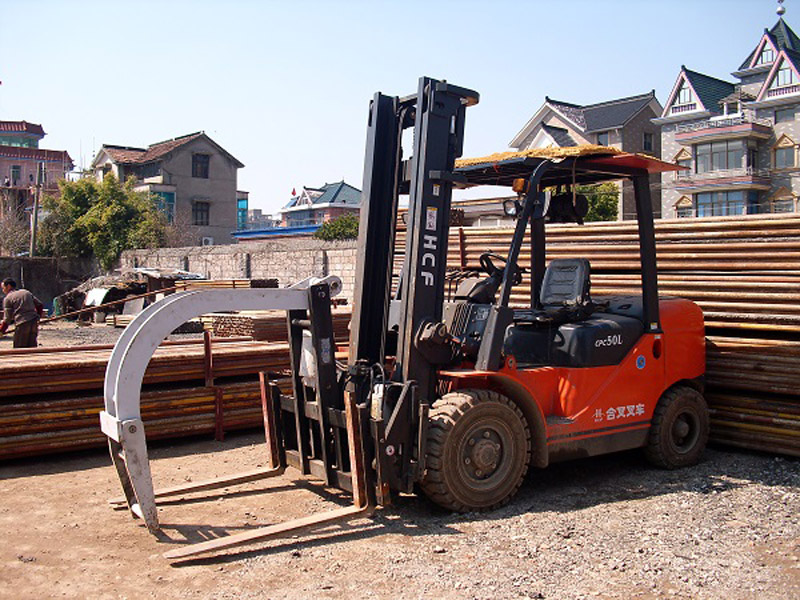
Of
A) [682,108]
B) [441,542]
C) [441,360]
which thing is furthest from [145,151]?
[441,542]

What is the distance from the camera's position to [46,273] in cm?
3784

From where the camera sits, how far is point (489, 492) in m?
5.85

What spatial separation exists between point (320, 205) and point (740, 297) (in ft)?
215

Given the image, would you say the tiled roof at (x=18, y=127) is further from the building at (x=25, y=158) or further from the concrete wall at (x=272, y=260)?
the concrete wall at (x=272, y=260)

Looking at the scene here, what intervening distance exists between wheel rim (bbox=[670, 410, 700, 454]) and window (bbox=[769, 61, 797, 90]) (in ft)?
130

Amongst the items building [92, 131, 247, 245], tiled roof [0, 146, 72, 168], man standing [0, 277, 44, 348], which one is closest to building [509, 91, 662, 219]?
building [92, 131, 247, 245]

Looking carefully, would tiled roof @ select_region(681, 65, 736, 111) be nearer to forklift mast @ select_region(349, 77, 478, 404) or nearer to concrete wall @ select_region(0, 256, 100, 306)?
concrete wall @ select_region(0, 256, 100, 306)

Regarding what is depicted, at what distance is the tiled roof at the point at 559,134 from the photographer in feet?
165

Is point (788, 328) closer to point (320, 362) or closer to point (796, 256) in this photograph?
point (796, 256)

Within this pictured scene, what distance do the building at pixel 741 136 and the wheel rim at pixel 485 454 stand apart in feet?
128

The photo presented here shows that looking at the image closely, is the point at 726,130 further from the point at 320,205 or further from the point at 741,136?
the point at 320,205

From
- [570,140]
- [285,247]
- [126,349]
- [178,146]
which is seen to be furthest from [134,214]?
[126,349]

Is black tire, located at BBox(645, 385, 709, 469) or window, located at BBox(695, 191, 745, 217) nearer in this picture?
black tire, located at BBox(645, 385, 709, 469)

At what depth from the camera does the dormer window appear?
1751 inches
